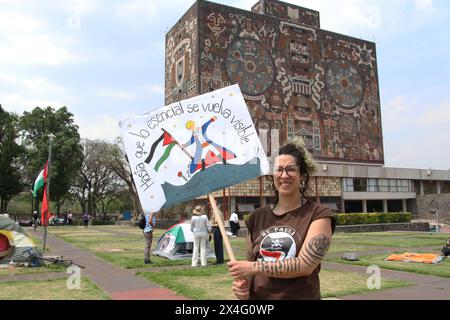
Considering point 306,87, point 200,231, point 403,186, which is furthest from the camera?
point 306,87

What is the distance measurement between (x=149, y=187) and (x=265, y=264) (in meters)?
1.44

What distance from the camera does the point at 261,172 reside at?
12.4 ft

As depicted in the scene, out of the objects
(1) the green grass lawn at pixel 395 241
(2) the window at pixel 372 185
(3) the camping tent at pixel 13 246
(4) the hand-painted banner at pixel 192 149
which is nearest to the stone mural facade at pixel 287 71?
(2) the window at pixel 372 185

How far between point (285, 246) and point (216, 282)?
6.34m

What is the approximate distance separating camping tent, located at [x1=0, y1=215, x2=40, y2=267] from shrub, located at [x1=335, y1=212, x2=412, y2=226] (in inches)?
849

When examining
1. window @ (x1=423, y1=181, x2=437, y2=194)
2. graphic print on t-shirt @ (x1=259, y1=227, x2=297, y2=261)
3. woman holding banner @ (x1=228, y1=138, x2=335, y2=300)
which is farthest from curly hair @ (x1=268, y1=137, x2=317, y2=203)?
window @ (x1=423, y1=181, x2=437, y2=194)

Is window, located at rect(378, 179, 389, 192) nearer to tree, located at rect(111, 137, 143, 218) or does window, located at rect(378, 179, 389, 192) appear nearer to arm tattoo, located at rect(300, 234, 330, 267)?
tree, located at rect(111, 137, 143, 218)

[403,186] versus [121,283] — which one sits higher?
[403,186]

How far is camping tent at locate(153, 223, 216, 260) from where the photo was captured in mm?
12773

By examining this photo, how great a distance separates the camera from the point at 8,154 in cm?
4603

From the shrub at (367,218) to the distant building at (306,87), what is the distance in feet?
29.3

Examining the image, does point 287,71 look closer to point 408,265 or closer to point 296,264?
point 408,265

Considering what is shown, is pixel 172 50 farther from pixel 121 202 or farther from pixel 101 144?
pixel 121 202

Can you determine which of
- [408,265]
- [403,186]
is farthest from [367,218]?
[408,265]
